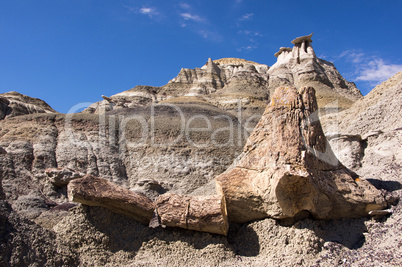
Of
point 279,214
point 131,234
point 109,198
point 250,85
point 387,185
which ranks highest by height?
point 250,85

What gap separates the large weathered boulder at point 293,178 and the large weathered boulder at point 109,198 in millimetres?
1409

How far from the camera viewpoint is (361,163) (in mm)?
8781

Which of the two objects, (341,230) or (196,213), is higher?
(196,213)

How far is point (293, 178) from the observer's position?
5.83 m

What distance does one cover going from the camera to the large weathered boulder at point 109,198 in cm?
609

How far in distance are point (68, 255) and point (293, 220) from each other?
11.6ft

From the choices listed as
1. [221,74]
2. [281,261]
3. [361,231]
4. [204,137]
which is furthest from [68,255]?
[221,74]

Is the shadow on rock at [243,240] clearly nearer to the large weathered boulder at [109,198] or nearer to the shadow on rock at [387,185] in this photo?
the large weathered boulder at [109,198]

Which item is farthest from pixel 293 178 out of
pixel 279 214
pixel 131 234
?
pixel 131 234

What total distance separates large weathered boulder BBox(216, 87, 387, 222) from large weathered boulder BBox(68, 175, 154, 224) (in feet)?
4.62

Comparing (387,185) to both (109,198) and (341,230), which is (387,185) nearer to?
(341,230)

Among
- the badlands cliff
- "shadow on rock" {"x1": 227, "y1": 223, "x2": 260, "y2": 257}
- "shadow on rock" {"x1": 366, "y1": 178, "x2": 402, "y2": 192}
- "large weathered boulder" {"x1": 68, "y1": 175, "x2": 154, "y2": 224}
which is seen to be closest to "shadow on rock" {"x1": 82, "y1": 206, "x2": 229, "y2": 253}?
the badlands cliff

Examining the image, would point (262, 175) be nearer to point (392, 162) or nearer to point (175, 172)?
point (392, 162)

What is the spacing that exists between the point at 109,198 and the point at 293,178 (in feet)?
9.79
